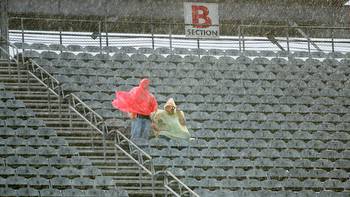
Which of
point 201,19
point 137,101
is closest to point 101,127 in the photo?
point 137,101

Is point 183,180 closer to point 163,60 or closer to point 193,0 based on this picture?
point 163,60

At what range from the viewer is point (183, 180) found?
18.4 m

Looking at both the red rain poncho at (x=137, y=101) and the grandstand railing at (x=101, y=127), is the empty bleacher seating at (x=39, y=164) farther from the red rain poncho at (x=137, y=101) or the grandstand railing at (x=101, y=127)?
the red rain poncho at (x=137, y=101)

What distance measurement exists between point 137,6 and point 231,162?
7.39 metres

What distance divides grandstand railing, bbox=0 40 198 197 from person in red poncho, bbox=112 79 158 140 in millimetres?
311

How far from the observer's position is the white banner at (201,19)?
971 inches

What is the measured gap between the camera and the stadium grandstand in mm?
18109

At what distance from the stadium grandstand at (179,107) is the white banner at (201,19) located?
0.10 ft

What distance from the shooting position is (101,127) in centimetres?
1952

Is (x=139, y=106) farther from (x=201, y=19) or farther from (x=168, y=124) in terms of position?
(x=201, y=19)

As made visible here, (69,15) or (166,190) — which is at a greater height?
(69,15)

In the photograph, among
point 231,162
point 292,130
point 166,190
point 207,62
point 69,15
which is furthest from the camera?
point 69,15

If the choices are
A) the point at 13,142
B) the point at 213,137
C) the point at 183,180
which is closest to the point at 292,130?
the point at 213,137

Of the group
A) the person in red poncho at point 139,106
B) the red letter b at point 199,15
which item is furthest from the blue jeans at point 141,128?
the red letter b at point 199,15
